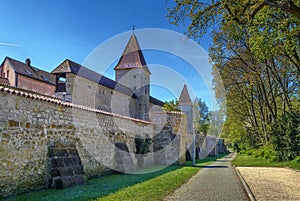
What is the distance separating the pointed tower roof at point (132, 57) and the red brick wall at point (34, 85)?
1258 cm

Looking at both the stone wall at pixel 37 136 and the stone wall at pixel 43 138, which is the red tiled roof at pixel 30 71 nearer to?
the stone wall at pixel 43 138

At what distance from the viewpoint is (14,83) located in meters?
28.5

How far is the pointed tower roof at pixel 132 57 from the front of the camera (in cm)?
4219

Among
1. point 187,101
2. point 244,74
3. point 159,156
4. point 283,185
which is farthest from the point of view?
point 187,101

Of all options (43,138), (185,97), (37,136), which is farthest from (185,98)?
(37,136)

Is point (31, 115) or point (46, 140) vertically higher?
point (31, 115)

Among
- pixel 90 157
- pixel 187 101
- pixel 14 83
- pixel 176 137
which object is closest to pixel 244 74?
pixel 176 137

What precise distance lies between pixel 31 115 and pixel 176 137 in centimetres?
1151

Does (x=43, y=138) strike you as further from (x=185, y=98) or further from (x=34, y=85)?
(x=185, y=98)

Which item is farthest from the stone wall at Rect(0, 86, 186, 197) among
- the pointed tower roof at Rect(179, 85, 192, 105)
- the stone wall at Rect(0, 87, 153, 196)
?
the pointed tower roof at Rect(179, 85, 192, 105)

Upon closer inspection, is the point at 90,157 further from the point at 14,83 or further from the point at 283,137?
the point at 14,83

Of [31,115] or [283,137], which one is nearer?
[31,115]

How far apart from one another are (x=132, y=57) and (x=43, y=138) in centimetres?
3601

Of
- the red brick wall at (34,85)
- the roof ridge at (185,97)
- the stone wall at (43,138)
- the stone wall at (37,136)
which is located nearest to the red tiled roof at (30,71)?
the red brick wall at (34,85)
